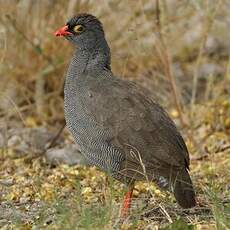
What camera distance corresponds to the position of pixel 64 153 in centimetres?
833

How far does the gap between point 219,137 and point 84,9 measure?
2.08 meters

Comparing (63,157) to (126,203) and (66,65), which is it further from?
(126,203)

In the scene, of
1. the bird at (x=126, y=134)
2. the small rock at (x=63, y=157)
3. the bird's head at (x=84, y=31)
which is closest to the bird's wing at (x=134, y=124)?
the bird at (x=126, y=134)

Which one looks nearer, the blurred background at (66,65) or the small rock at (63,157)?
the small rock at (63,157)

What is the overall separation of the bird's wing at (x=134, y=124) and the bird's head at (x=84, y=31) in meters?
0.54

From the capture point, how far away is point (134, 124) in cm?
601

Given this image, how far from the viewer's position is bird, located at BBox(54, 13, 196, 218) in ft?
19.2

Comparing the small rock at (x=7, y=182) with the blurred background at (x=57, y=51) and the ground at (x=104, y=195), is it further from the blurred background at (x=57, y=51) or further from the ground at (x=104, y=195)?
the blurred background at (x=57, y=51)

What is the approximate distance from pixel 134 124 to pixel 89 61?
87 centimetres

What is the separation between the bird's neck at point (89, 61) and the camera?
656cm

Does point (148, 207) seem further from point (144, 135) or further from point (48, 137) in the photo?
point (48, 137)

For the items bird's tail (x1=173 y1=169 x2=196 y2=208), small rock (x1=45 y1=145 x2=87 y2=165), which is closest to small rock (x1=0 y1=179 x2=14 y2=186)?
small rock (x1=45 y1=145 x2=87 y2=165)

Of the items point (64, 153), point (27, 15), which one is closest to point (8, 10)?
point (27, 15)

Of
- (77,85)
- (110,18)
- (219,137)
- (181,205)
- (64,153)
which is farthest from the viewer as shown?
(110,18)
